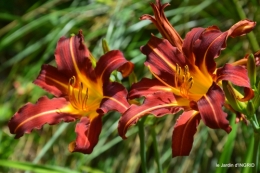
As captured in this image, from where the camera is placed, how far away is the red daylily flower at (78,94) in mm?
947

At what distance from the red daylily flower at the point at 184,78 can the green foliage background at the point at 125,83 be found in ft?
2.82

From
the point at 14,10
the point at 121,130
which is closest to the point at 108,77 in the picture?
the point at 121,130

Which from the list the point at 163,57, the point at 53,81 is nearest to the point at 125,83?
the point at 53,81

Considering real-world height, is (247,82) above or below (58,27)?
below

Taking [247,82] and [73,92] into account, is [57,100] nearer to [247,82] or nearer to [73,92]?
[73,92]

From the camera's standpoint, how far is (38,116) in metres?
1.03

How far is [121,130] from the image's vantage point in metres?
0.86

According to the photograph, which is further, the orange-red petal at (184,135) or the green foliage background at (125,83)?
the green foliage background at (125,83)

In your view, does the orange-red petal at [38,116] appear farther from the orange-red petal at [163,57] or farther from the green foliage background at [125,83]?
the green foliage background at [125,83]

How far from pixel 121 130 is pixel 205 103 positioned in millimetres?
144

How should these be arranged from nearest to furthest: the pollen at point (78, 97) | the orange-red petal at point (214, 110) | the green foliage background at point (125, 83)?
1. the orange-red petal at point (214, 110)
2. the pollen at point (78, 97)
3. the green foliage background at point (125, 83)

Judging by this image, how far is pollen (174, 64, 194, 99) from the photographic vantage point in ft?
3.17

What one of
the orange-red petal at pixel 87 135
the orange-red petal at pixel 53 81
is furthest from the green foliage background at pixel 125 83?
the orange-red petal at pixel 87 135

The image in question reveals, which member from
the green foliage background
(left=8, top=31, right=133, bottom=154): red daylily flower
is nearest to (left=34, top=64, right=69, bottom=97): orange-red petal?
(left=8, top=31, right=133, bottom=154): red daylily flower
